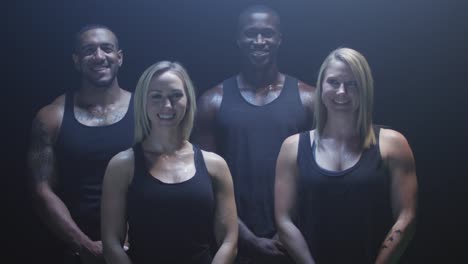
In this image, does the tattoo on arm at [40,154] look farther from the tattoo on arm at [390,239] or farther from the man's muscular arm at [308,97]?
the tattoo on arm at [390,239]

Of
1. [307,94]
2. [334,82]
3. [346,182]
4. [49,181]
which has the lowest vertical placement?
[49,181]

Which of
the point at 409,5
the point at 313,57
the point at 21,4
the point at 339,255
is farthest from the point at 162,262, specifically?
the point at 409,5

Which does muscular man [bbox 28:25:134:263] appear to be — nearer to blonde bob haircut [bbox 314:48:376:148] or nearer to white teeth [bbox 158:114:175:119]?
white teeth [bbox 158:114:175:119]

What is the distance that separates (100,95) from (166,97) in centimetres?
42

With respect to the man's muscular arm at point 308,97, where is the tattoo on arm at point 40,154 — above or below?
below

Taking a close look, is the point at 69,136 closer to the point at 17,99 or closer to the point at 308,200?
the point at 17,99

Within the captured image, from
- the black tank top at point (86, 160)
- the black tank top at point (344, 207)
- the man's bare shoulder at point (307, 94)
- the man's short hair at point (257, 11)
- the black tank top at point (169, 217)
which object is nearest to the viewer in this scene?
the black tank top at point (169, 217)

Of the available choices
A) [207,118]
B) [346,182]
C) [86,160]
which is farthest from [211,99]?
[346,182]

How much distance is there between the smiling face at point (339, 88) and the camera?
233 cm

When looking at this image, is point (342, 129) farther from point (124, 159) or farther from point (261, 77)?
point (124, 159)

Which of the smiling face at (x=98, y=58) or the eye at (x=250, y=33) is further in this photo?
the eye at (x=250, y=33)

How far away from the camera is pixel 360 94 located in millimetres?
2355

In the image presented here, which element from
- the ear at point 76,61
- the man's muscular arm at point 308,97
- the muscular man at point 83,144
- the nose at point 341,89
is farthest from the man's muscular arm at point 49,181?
the nose at point 341,89

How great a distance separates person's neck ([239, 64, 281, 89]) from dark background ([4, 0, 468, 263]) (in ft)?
0.25
